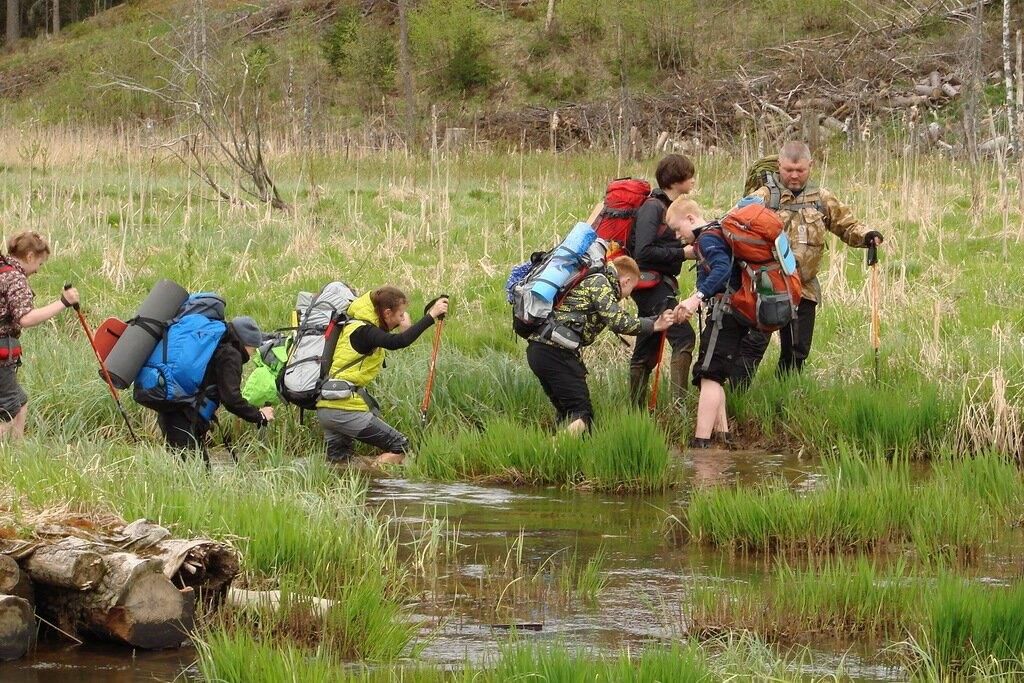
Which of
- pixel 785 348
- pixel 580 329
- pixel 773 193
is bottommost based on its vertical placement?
pixel 785 348

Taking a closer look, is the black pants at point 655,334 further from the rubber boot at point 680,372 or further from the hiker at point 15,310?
the hiker at point 15,310

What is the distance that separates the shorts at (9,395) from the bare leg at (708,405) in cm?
419

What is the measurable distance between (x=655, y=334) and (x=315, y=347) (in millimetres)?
2290

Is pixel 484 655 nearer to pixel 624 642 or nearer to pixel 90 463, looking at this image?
pixel 624 642

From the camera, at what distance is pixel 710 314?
8.81 m

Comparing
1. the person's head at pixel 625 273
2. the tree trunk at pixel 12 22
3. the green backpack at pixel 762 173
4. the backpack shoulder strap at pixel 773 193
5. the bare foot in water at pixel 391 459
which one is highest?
the tree trunk at pixel 12 22

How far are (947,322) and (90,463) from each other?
263 inches

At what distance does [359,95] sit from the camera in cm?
4153

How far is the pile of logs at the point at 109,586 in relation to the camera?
15.8 ft

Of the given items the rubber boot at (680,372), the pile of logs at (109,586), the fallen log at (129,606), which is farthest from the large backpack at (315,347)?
the fallen log at (129,606)

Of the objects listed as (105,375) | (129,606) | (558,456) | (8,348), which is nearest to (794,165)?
(558,456)

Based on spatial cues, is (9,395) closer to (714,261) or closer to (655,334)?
(655,334)

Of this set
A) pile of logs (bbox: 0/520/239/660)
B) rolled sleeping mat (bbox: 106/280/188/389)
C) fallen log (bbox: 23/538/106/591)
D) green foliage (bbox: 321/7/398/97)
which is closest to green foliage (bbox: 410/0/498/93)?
green foliage (bbox: 321/7/398/97)

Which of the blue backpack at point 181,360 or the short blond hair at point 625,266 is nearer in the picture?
the blue backpack at point 181,360
